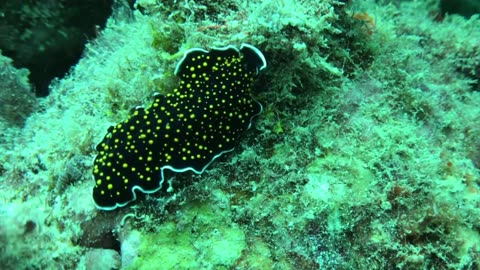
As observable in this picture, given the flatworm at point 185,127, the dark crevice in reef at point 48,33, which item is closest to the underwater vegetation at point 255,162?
the flatworm at point 185,127

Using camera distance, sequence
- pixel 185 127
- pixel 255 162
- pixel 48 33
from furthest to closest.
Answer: pixel 48 33 → pixel 255 162 → pixel 185 127

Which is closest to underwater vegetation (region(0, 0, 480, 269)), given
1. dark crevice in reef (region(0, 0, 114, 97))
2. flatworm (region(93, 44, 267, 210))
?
flatworm (region(93, 44, 267, 210))

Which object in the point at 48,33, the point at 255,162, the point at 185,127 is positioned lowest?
the point at 48,33

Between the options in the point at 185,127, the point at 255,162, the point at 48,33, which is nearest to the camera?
the point at 185,127

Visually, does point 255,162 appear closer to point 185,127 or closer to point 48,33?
point 185,127

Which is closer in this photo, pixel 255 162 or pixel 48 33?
pixel 255 162

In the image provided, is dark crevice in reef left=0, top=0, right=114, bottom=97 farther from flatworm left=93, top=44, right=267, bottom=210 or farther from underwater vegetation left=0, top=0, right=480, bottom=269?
flatworm left=93, top=44, right=267, bottom=210

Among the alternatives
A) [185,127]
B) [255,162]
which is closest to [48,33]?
[185,127]
